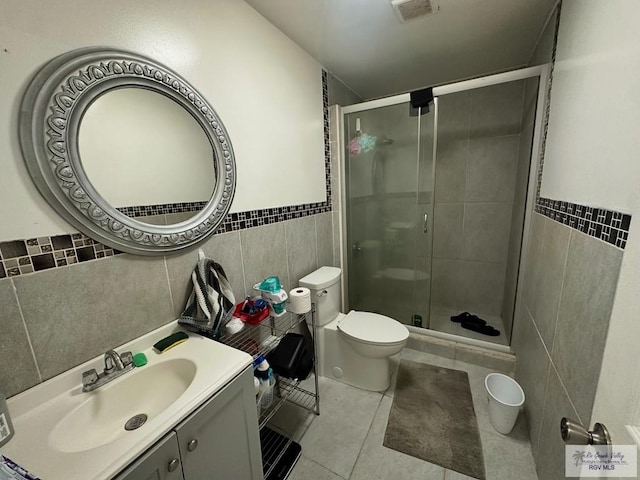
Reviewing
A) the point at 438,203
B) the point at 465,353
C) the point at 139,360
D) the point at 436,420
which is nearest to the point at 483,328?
the point at 465,353

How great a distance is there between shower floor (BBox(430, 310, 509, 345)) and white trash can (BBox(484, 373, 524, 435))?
1.89ft

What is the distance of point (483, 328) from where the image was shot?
7.22ft

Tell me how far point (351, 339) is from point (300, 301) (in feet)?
1.63

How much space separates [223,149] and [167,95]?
28 cm

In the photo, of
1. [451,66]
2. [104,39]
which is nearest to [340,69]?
[451,66]

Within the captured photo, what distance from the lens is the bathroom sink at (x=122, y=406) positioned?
2.31 ft

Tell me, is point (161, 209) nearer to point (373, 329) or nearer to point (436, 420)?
point (373, 329)

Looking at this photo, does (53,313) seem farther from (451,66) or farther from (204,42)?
(451,66)

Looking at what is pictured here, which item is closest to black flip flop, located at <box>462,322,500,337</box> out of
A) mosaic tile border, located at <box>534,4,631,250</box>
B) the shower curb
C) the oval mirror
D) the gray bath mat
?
the shower curb

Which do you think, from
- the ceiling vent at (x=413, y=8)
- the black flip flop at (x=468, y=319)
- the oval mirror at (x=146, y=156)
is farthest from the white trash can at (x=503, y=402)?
the ceiling vent at (x=413, y=8)

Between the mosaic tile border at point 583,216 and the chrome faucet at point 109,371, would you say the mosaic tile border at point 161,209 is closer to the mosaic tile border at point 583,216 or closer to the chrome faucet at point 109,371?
the chrome faucet at point 109,371

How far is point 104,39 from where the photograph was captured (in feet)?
2.67

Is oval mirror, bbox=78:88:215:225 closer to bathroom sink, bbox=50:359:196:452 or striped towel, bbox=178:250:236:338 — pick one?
striped towel, bbox=178:250:236:338

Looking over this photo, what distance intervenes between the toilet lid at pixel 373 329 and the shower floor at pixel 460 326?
84 cm
